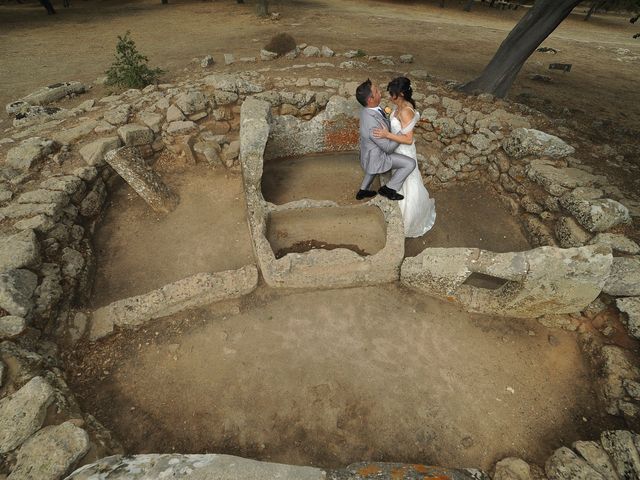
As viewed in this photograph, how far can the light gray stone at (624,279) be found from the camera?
3.64 meters

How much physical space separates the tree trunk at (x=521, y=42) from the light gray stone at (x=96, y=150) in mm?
6688

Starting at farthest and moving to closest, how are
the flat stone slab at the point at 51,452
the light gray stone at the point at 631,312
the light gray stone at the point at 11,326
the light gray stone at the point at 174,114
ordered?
the light gray stone at the point at 174,114, the light gray stone at the point at 631,312, the light gray stone at the point at 11,326, the flat stone slab at the point at 51,452

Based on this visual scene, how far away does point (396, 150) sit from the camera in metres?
4.37

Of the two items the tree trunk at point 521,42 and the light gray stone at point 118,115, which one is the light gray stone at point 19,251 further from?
the tree trunk at point 521,42

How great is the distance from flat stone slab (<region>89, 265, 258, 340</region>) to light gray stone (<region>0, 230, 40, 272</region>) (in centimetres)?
87

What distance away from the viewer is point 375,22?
1230 centimetres

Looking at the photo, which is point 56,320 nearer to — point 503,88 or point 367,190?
point 367,190

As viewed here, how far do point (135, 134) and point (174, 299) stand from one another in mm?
3278

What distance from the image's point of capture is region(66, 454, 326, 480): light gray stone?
2.23 m

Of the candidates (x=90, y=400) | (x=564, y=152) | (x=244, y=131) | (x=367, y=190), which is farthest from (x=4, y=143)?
(x=564, y=152)

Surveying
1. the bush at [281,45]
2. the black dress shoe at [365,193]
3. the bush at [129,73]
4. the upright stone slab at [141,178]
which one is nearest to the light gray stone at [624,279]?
the black dress shoe at [365,193]

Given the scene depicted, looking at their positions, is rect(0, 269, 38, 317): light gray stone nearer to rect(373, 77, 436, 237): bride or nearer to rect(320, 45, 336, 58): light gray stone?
rect(373, 77, 436, 237): bride

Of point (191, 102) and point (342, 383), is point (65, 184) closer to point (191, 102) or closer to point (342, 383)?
point (191, 102)

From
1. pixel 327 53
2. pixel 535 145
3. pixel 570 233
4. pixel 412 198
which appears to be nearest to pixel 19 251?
pixel 412 198
